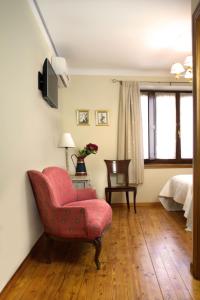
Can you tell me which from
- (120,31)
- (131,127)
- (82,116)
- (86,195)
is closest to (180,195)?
(86,195)

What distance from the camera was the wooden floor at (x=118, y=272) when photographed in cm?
170

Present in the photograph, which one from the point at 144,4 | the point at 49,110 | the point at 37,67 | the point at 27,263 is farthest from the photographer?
the point at 49,110

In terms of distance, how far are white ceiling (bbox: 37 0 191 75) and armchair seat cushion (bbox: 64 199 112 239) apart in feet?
6.86

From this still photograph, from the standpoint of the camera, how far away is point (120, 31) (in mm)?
2861

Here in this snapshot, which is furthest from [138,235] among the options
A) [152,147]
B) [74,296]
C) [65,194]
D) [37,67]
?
[37,67]

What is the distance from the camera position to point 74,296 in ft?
5.49

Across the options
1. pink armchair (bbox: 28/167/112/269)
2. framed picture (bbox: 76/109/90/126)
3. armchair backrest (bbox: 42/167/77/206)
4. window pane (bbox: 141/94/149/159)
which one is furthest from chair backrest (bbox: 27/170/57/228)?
window pane (bbox: 141/94/149/159)

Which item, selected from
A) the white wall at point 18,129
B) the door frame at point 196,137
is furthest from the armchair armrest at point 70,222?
the door frame at point 196,137

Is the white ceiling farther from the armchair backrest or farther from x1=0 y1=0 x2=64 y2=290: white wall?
the armchair backrest

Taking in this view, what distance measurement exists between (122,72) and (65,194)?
107 inches

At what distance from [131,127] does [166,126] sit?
79 centimetres

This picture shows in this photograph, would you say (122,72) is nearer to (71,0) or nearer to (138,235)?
(71,0)

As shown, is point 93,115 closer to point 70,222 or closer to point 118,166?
point 118,166

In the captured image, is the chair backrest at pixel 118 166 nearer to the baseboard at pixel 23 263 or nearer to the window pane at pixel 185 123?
the window pane at pixel 185 123
